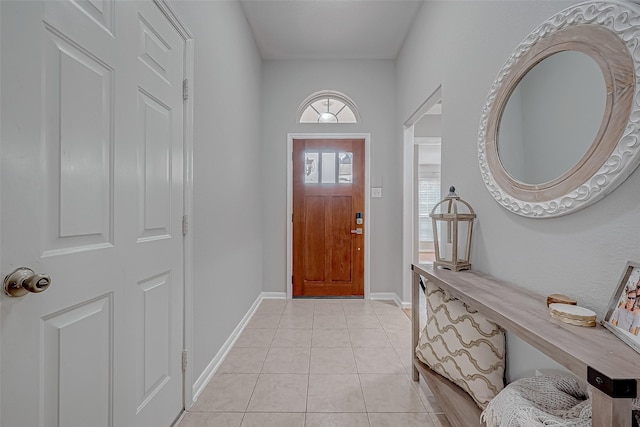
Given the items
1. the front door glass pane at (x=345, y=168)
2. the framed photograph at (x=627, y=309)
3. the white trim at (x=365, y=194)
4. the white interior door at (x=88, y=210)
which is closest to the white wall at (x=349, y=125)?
the white trim at (x=365, y=194)

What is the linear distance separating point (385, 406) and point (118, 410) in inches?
52.1

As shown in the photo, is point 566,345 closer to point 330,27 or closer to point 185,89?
point 185,89

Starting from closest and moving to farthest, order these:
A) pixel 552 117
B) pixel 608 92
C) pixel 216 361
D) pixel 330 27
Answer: pixel 608 92 → pixel 552 117 → pixel 216 361 → pixel 330 27

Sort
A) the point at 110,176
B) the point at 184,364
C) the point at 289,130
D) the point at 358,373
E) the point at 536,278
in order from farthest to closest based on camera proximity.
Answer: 1. the point at 289,130
2. the point at 358,373
3. the point at 184,364
4. the point at 536,278
5. the point at 110,176

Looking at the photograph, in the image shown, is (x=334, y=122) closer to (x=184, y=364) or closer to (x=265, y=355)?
(x=265, y=355)

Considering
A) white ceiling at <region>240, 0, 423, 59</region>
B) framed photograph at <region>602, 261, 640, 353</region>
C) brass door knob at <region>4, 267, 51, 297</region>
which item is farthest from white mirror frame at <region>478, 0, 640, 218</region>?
white ceiling at <region>240, 0, 423, 59</region>

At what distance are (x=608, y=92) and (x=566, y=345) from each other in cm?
79

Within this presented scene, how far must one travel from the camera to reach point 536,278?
1202 millimetres

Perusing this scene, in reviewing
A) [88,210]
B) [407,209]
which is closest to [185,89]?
[88,210]

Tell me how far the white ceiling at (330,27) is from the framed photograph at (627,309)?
110 inches

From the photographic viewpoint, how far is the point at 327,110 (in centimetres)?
374

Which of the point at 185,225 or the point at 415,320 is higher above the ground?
the point at 185,225

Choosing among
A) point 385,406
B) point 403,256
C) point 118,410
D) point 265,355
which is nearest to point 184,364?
point 118,410

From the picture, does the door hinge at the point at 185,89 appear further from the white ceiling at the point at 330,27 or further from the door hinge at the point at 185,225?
the white ceiling at the point at 330,27
